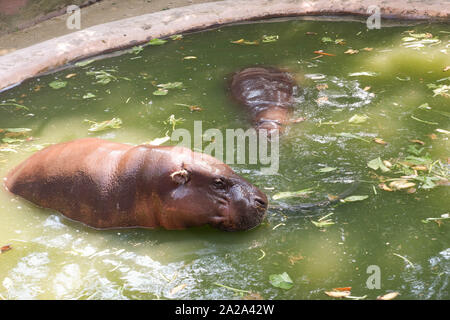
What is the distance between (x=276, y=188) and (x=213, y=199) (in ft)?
2.36

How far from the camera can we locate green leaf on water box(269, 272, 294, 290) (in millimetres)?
3619

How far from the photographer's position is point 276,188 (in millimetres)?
4641

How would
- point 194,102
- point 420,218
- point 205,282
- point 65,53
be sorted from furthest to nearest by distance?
point 65,53
point 194,102
point 420,218
point 205,282

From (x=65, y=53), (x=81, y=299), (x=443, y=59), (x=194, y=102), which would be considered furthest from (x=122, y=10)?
(x=81, y=299)

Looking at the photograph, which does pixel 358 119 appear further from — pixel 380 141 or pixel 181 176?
pixel 181 176

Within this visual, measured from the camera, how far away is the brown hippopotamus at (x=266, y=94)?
572 cm

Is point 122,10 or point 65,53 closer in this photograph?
point 65,53

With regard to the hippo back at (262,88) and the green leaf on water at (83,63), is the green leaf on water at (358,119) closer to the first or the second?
the hippo back at (262,88)

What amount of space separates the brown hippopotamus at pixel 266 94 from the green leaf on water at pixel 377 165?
1081mm

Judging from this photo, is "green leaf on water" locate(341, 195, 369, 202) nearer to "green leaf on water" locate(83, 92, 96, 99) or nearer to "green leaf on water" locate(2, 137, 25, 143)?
"green leaf on water" locate(2, 137, 25, 143)

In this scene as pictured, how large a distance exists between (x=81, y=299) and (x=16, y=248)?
37.3 inches

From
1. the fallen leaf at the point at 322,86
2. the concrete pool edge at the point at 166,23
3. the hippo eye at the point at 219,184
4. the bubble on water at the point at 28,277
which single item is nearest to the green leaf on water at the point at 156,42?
the concrete pool edge at the point at 166,23

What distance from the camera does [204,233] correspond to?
4254 mm

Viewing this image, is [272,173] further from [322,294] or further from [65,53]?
[65,53]
